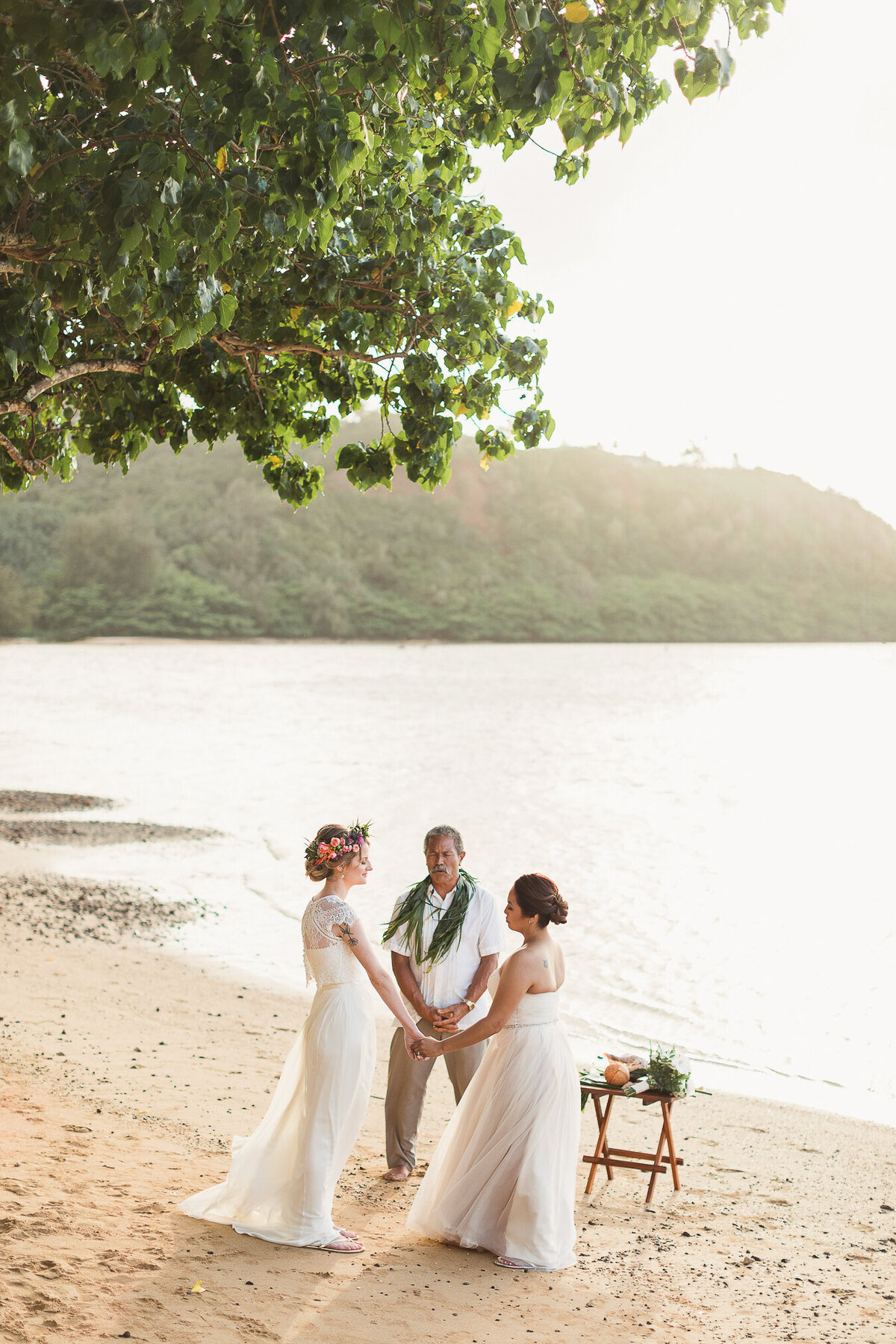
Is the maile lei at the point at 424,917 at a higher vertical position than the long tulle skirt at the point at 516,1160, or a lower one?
higher

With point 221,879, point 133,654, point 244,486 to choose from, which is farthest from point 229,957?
point 244,486

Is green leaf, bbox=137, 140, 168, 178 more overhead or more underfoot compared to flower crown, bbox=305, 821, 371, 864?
more overhead

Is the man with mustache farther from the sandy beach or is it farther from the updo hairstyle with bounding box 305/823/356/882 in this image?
the sandy beach

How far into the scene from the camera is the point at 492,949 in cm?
543

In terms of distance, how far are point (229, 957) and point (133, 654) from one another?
97056 millimetres

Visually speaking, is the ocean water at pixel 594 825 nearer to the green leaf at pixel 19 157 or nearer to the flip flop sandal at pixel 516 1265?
the flip flop sandal at pixel 516 1265

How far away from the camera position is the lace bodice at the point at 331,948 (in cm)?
479

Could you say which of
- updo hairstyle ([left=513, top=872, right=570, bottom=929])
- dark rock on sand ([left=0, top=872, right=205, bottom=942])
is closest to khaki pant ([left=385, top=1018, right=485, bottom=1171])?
updo hairstyle ([left=513, top=872, right=570, bottom=929])

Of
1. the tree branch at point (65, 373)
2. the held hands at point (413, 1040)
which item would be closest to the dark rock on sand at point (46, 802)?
the tree branch at point (65, 373)

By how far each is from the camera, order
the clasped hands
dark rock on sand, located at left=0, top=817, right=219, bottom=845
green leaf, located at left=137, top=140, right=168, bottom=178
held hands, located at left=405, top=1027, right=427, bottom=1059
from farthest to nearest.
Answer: dark rock on sand, located at left=0, top=817, right=219, bottom=845, the clasped hands, held hands, located at left=405, top=1027, right=427, bottom=1059, green leaf, located at left=137, top=140, right=168, bottom=178

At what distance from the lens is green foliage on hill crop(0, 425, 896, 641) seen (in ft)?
369

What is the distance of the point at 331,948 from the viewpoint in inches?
189

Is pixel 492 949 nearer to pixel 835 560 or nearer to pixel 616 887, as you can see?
pixel 616 887

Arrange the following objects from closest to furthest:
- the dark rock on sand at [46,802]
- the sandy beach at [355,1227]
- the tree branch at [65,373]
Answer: the sandy beach at [355,1227], the tree branch at [65,373], the dark rock on sand at [46,802]
